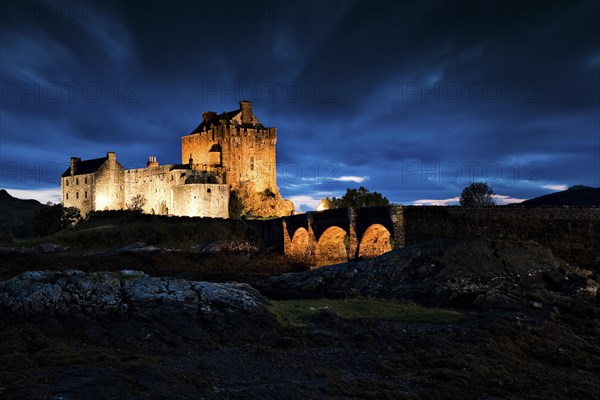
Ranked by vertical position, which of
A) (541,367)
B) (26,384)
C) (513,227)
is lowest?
(541,367)

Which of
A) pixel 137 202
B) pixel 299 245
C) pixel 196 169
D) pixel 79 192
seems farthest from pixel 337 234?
pixel 79 192

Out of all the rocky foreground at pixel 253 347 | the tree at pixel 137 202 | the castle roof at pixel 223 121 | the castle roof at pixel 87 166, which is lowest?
the rocky foreground at pixel 253 347

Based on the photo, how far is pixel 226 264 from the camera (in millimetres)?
50250

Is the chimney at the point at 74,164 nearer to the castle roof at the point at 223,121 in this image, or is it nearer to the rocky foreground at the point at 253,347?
the castle roof at the point at 223,121

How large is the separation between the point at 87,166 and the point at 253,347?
9262 centimetres

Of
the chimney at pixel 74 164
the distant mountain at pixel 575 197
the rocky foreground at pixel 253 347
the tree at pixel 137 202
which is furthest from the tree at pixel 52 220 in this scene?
the distant mountain at pixel 575 197

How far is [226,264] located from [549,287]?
99.0 feet

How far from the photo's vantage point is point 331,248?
5622cm

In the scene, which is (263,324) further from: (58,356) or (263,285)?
(263,285)

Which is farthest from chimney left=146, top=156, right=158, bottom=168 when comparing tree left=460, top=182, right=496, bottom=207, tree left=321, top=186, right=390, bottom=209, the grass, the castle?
the grass

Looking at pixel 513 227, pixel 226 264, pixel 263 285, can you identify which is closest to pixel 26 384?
pixel 263 285

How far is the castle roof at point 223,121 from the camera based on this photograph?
97025mm

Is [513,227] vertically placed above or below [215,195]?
below

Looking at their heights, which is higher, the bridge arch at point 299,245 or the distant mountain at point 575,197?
the distant mountain at point 575,197
